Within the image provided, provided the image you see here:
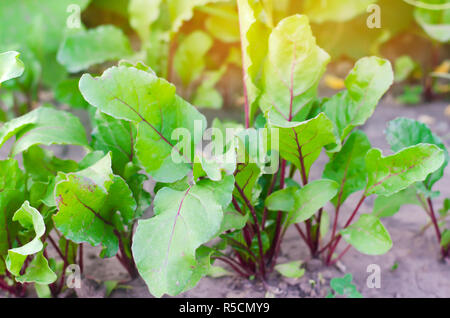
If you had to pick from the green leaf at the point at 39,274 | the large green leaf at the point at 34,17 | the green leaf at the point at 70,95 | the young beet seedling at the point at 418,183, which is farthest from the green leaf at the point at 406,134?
the large green leaf at the point at 34,17

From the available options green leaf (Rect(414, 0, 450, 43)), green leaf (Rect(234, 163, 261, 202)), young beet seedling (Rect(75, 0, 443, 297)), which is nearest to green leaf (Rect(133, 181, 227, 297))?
young beet seedling (Rect(75, 0, 443, 297))

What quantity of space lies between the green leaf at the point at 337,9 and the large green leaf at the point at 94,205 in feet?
4.92

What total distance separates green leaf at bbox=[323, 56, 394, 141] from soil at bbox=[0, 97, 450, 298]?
0.44 m

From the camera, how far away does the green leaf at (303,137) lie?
3.81ft

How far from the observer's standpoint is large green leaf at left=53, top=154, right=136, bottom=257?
3.71 feet

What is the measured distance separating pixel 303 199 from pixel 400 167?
0.26 meters

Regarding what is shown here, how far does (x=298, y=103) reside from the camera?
136cm

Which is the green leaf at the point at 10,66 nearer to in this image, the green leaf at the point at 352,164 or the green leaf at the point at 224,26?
the green leaf at the point at 352,164

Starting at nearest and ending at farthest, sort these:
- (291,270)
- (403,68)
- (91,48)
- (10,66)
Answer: (10,66)
(291,270)
(91,48)
(403,68)

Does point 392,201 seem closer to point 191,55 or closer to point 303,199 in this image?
point 303,199

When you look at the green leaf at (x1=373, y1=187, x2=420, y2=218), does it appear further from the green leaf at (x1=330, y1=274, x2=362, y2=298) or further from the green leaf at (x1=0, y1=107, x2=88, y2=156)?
the green leaf at (x1=0, y1=107, x2=88, y2=156)

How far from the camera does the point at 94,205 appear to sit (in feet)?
3.93

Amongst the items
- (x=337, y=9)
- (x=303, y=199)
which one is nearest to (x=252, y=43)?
(x=303, y=199)
